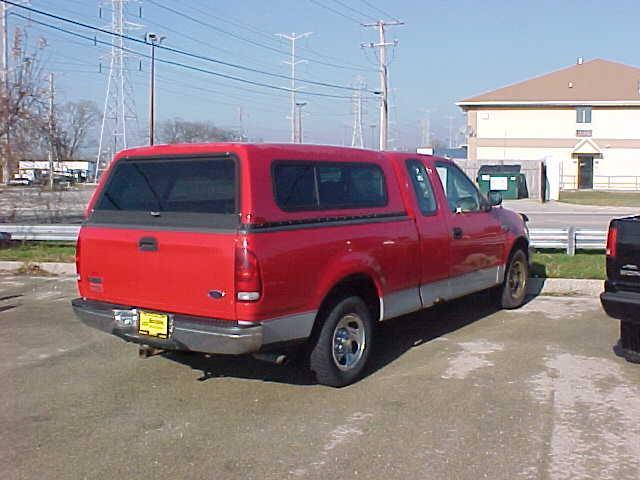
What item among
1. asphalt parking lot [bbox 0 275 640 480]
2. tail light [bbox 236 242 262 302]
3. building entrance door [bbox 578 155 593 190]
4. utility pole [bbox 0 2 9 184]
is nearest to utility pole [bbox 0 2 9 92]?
utility pole [bbox 0 2 9 184]

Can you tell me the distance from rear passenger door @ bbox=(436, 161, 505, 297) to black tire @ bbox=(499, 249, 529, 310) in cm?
46

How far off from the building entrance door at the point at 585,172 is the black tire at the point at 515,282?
1842 inches

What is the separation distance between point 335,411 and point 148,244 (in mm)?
1864

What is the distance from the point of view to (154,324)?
567 cm

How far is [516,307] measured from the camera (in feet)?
30.8

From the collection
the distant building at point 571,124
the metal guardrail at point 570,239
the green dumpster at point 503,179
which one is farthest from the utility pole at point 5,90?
the distant building at point 571,124

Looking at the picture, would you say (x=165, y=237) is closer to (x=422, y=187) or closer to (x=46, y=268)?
(x=422, y=187)

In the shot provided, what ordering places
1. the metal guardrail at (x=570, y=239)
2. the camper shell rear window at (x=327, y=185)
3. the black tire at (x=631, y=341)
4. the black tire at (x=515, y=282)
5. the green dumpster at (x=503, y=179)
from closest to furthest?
the camper shell rear window at (x=327, y=185), the black tire at (x=631, y=341), the black tire at (x=515, y=282), the metal guardrail at (x=570, y=239), the green dumpster at (x=503, y=179)

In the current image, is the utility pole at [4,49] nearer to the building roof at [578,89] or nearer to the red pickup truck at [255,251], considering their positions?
the red pickup truck at [255,251]

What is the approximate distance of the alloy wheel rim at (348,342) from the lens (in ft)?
20.3

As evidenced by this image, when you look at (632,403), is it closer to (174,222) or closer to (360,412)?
(360,412)

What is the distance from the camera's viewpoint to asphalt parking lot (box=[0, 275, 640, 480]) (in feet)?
15.2

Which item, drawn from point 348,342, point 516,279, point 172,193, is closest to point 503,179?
point 516,279

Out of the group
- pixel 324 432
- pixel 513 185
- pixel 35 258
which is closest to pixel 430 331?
pixel 324 432
